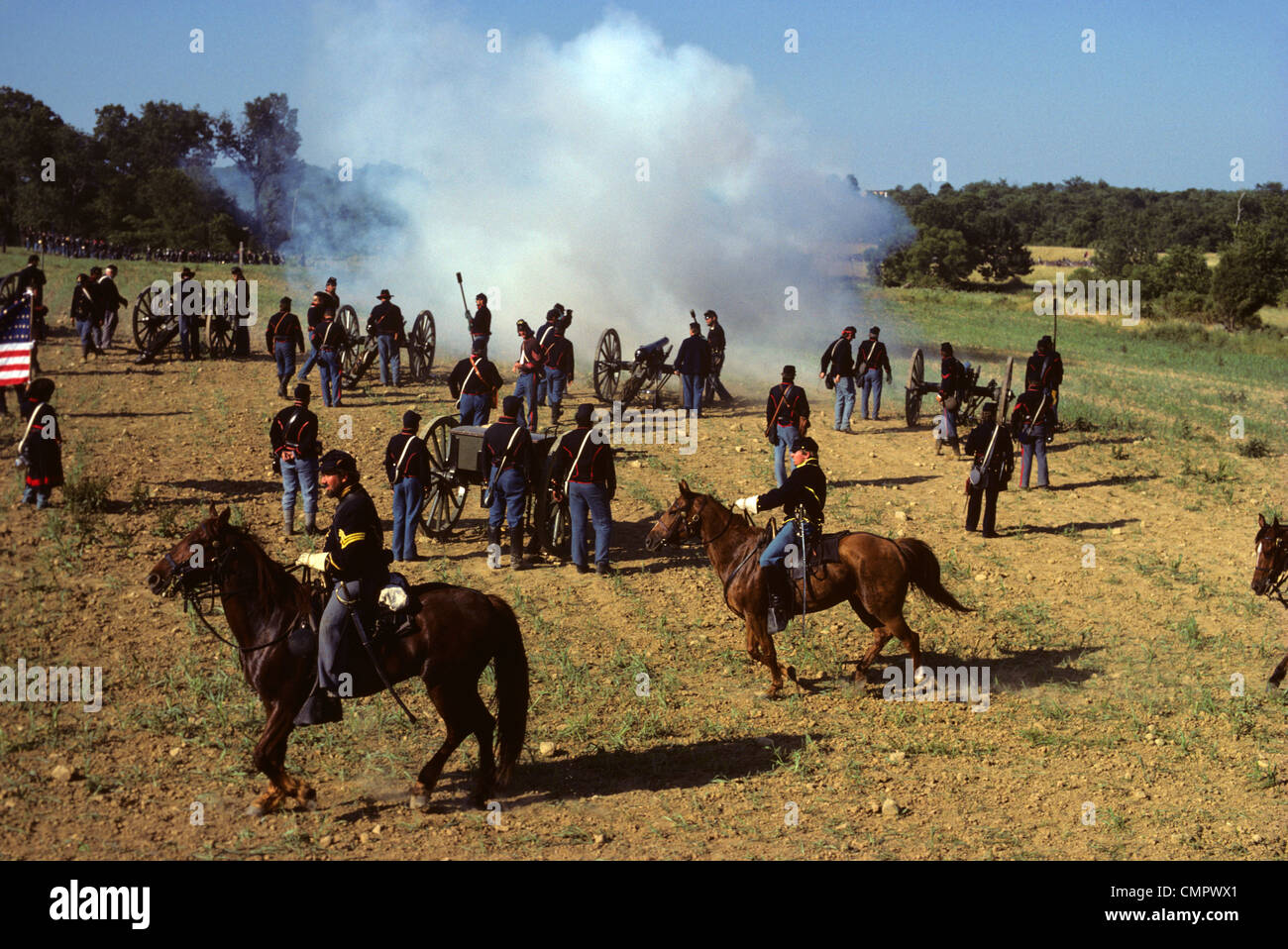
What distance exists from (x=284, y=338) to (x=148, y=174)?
2211 inches

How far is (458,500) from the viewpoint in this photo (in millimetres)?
14133

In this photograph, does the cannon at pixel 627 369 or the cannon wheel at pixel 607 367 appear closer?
the cannon at pixel 627 369

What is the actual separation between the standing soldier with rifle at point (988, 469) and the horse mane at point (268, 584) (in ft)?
31.2

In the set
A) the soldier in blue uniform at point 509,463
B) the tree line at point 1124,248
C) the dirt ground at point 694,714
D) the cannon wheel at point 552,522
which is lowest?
the dirt ground at point 694,714

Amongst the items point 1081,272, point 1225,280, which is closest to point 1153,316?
point 1225,280

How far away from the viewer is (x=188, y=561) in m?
→ 7.17

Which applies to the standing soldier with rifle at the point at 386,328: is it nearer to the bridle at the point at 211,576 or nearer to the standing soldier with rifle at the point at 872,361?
the standing soldier with rifle at the point at 872,361

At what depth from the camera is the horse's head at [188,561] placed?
7.17m

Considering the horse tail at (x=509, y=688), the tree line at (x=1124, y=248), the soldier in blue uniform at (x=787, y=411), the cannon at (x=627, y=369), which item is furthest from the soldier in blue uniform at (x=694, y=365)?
the tree line at (x=1124, y=248)

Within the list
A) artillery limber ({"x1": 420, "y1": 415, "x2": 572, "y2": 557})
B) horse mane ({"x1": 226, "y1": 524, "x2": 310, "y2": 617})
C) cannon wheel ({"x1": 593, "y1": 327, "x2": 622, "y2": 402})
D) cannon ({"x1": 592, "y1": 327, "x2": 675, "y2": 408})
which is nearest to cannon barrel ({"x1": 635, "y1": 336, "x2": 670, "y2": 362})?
cannon ({"x1": 592, "y1": 327, "x2": 675, "y2": 408})

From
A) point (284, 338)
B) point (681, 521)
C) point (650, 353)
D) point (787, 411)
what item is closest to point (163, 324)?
point (284, 338)

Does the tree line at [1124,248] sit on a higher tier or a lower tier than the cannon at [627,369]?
higher

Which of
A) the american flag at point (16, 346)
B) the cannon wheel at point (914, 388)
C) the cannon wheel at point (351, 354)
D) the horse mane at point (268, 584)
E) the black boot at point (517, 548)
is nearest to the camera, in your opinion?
the horse mane at point (268, 584)

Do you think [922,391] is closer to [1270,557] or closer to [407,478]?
[1270,557]
